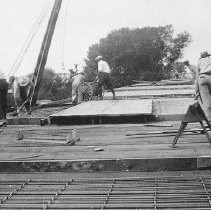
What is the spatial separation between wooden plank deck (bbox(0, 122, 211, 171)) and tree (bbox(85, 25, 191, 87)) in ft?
136

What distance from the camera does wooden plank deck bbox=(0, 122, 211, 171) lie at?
4512 mm

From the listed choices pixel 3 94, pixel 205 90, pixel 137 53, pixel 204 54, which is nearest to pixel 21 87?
pixel 3 94

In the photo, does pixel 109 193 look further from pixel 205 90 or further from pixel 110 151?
pixel 205 90

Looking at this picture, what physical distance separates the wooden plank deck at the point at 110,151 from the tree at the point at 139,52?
4149 cm

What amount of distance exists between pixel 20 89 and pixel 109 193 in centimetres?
853

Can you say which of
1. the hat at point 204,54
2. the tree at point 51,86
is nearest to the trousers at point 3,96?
the hat at point 204,54

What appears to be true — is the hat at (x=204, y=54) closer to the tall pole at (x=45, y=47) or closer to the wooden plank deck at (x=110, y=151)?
the wooden plank deck at (x=110, y=151)

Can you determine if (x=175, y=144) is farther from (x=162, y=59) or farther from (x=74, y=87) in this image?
(x=162, y=59)

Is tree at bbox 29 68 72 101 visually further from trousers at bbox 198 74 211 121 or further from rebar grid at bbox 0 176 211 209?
rebar grid at bbox 0 176 211 209

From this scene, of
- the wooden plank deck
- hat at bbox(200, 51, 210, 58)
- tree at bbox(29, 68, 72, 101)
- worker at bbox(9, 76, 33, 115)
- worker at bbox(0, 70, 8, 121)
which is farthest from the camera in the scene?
tree at bbox(29, 68, 72, 101)

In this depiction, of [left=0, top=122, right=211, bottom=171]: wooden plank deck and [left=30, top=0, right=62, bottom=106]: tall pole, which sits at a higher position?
[left=30, top=0, right=62, bottom=106]: tall pole

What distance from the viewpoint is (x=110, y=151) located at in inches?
205

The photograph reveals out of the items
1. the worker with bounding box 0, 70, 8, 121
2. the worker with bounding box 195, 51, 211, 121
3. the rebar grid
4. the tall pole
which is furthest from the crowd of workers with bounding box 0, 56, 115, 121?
the rebar grid

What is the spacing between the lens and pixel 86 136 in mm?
6727
